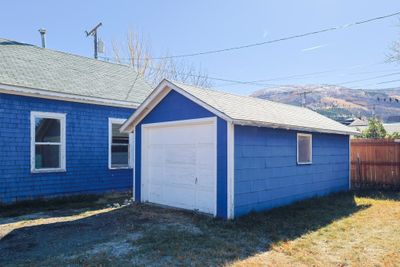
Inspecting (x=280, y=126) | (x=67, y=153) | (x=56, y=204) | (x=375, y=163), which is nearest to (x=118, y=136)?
(x=67, y=153)

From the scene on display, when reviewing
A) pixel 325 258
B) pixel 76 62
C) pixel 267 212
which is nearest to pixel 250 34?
pixel 76 62

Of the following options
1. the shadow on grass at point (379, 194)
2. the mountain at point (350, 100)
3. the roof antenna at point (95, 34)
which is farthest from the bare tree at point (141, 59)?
the mountain at point (350, 100)

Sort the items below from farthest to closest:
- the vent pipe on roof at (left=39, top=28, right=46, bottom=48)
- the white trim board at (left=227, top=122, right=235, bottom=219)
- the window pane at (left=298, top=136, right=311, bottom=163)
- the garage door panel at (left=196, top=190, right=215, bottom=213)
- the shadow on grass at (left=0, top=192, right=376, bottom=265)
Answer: the vent pipe on roof at (left=39, top=28, right=46, bottom=48) < the window pane at (left=298, top=136, right=311, bottom=163) < the garage door panel at (left=196, top=190, right=215, bottom=213) < the white trim board at (left=227, top=122, right=235, bottom=219) < the shadow on grass at (left=0, top=192, right=376, bottom=265)

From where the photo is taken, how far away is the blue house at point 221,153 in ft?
26.3

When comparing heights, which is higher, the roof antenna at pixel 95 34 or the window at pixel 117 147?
the roof antenna at pixel 95 34

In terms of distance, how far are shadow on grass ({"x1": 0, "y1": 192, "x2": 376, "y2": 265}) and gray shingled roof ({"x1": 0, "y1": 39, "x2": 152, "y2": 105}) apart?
4515mm

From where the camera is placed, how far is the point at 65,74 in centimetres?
1209

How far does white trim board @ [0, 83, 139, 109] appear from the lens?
963cm

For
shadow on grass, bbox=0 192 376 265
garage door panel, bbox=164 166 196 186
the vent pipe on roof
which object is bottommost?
shadow on grass, bbox=0 192 376 265

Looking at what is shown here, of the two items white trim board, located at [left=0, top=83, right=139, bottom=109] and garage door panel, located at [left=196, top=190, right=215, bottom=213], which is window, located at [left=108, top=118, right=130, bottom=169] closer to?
white trim board, located at [left=0, top=83, right=139, bottom=109]

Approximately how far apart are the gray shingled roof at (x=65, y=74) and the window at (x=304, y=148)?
602cm

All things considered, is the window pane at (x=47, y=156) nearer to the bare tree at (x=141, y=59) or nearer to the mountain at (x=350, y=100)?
the bare tree at (x=141, y=59)

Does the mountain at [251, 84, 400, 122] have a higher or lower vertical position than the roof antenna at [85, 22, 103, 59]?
higher

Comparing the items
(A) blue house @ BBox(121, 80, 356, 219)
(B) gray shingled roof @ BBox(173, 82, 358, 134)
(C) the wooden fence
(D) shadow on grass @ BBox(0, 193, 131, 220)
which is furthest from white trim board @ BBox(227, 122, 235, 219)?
(C) the wooden fence
